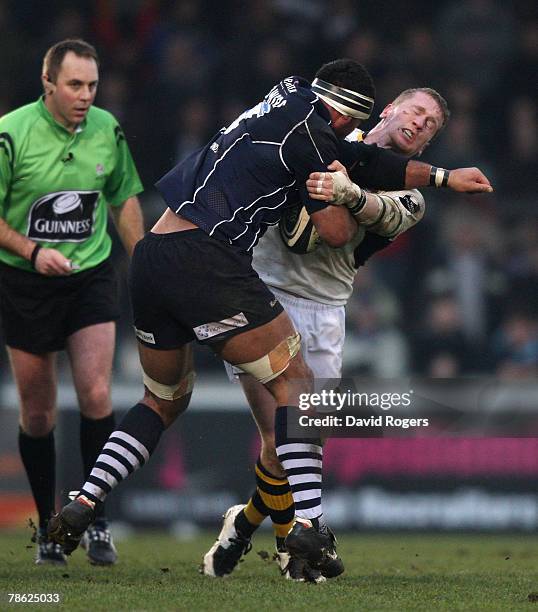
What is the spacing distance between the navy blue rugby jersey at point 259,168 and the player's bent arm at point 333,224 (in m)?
0.04

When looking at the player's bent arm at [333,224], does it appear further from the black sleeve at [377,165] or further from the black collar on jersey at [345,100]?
the black collar on jersey at [345,100]

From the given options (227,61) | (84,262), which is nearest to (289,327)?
(84,262)

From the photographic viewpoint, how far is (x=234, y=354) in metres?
5.52

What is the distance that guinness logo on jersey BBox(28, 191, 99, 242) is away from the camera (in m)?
6.69

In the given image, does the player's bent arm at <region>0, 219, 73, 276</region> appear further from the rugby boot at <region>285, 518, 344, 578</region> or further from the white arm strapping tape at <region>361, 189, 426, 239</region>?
the rugby boot at <region>285, 518, 344, 578</region>

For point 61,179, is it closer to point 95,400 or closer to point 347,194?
point 95,400

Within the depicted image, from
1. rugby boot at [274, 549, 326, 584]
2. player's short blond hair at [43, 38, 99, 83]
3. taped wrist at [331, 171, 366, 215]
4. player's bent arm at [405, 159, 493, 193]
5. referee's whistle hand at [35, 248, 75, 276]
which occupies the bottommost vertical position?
rugby boot at [274, 549, 326, 584]

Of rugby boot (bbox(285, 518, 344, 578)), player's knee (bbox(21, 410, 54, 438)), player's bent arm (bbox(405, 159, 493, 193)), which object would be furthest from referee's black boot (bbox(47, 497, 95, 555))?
player's bent arm (bbox(405, 159, 493, 193))

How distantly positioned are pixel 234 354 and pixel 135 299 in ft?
1.61

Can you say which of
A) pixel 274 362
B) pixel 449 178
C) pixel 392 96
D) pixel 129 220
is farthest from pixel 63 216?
pixel 392 96

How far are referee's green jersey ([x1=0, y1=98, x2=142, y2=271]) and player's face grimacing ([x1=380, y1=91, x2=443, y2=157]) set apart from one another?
5.14ft

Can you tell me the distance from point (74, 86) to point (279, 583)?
8.59 feet

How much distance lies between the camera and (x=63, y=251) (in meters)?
6.77

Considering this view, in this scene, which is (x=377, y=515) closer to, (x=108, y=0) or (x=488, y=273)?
Result: (x=488, y=273)
